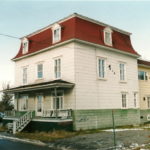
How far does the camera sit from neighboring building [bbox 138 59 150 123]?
102 ft

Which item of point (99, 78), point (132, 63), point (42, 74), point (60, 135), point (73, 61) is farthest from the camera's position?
point (132, 63)

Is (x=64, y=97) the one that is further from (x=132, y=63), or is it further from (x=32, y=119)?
(x=132, y=63)

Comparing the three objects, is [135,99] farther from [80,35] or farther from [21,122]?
[21,122]

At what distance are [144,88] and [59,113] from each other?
13653 millimetres

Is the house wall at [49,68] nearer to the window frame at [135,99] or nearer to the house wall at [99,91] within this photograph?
the house wall at [99,91]

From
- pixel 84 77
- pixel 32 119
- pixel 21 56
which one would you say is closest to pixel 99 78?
pixel 84 77

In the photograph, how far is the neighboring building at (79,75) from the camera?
22.4 m

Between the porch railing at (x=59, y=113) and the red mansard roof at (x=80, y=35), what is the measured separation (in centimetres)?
637

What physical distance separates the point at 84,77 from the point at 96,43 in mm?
3649

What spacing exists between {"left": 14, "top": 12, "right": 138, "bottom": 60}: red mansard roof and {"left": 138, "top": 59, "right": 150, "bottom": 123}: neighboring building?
3.95 m

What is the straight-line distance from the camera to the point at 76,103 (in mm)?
21938

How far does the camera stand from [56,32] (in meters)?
25.1

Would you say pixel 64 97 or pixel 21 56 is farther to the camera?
pixel 21 56

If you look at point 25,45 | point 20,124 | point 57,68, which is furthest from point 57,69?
point 25,45
